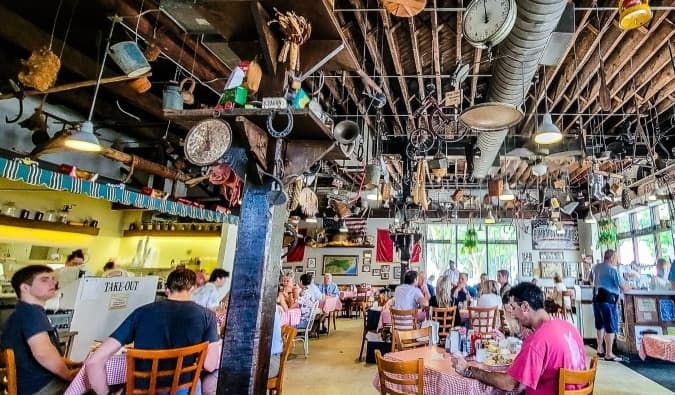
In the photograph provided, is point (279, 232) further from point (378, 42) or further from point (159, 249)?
point (159, 249)

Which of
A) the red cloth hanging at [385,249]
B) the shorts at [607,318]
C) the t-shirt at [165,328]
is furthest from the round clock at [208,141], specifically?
the red cloth hanging at [385,249]

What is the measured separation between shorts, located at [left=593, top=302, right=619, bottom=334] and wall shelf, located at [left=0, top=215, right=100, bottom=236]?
1017cm

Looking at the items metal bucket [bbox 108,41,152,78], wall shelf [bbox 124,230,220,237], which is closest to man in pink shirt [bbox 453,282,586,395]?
metal bucket [bbox 108,41,152,78]

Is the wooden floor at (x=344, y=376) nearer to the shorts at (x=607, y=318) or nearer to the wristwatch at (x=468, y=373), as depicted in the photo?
the shorts at (x=607, y=318)

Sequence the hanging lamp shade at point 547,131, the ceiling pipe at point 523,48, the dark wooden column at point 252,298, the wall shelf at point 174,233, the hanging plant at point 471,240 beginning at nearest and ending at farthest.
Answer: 1. the dark wooden column at point 252,298
2. the ceiling pipe at point 523,48
3. the hanging lamp shade at point 547,131
4. the wall shelf at point 174,233
5. the hanging plant at point 471,240

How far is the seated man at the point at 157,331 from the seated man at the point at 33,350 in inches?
12.7

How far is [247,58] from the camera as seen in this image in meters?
2.32

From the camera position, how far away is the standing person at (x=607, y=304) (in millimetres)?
6330

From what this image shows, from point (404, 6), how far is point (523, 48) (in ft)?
4.42

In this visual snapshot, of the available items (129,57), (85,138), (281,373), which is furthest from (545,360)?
(85,138)

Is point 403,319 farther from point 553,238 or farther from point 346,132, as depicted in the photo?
point 553,238

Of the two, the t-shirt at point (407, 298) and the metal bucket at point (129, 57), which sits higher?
the metal bucket at point (129, 57)

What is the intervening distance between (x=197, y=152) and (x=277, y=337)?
2189 mm

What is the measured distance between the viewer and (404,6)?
262cm
